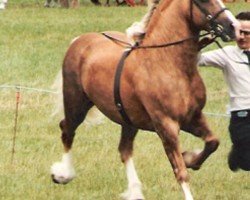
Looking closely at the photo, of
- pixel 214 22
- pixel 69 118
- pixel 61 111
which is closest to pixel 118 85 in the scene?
pixel 214 22

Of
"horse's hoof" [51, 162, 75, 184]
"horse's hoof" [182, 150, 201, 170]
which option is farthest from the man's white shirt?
"horse's hoof" [51, 162, 75, 184]

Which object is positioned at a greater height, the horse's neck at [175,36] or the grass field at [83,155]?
the horse's neck at [175,36]

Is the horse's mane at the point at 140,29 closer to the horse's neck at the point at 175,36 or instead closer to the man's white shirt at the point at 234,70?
the horse's neck at the point at 175,36

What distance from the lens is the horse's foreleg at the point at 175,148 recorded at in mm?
6445

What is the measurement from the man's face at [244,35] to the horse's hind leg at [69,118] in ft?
5.50

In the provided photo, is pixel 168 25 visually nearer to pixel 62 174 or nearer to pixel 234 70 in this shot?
pixel 234 70

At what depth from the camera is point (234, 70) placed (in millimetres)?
6961

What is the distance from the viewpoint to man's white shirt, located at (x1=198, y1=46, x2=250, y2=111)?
6.94 metres

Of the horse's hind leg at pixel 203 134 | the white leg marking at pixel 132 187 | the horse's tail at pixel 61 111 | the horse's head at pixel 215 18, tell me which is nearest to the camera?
the horse's head at pixel 215 18

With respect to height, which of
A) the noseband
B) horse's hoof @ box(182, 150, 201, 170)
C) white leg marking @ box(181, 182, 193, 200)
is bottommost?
horse's hoof @ box(182, 150, 201, 170)

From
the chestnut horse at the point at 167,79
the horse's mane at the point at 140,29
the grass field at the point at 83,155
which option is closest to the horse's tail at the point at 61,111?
the grass field at the point at 83,155

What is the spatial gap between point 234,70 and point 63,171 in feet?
6.18

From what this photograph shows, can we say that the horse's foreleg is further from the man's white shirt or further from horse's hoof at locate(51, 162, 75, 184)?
horse's hoof at locate(51, 162, 75, 184)

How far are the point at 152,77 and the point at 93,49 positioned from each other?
128 centimetres
